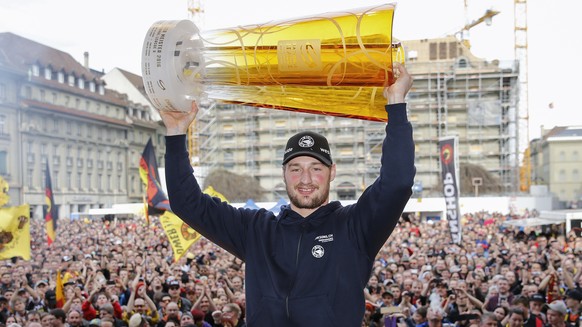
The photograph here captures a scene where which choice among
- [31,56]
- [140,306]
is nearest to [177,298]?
[140,306]

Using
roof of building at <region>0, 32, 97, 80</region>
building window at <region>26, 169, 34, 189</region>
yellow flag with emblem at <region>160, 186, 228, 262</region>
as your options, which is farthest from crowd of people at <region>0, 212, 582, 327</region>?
roof of building at <region>0, 32, 97, 80</region>

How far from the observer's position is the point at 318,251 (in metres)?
2.97

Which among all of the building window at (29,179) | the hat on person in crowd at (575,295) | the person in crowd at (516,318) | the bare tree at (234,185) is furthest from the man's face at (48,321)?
the bare tree at (234,185)

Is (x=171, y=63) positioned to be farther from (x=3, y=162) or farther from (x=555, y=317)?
(x=3, y=162)

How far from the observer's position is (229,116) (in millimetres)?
79750

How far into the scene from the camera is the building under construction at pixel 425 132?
7644 centimetres

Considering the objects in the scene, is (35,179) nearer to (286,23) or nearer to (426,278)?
(426,278)

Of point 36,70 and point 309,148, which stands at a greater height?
point 36,70

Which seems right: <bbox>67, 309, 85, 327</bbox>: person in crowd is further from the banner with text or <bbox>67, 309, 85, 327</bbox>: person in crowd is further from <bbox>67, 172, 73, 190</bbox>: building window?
<bbox>67, 172, 73, 190</bbox>: building window

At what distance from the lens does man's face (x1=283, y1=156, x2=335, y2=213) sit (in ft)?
10.0

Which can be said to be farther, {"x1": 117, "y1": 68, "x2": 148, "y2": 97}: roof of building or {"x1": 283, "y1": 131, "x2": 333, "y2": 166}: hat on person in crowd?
{"x1": 117, "y1": 68, "x2": 148, "y2": 97}: roof of building

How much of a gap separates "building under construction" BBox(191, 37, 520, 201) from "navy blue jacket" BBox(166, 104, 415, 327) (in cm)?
7262

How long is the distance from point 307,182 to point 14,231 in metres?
13.1

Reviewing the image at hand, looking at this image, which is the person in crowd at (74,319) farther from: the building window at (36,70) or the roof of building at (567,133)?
the roof of building at (567,133)
